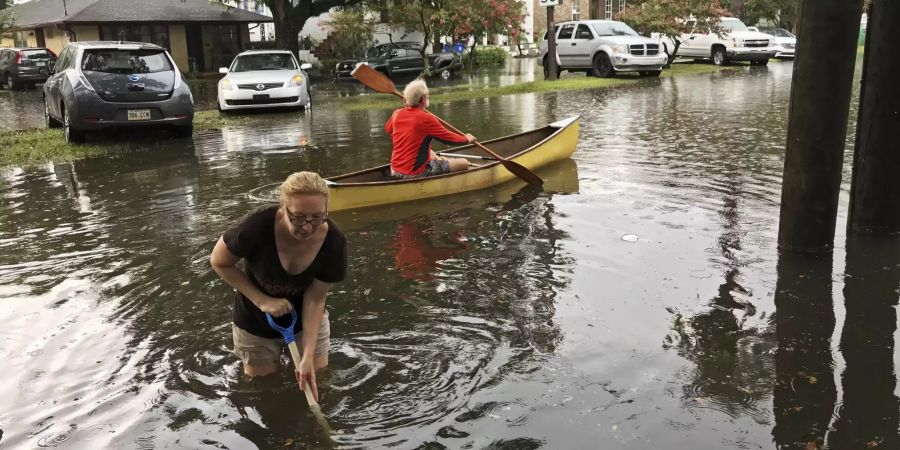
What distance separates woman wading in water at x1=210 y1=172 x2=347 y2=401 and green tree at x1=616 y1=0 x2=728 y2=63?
1052 inches

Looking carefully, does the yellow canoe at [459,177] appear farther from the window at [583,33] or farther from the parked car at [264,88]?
the window at [583,33]

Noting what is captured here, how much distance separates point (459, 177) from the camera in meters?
8.87

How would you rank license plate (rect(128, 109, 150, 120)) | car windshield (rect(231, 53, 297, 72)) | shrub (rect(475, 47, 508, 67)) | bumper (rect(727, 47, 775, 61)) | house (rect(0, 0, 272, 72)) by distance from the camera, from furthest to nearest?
shrub (rect(475, 47, 508, 67)) < house (rect(0, 0, 272, 72)) < bumper (rect(727, 47, 775, 61)) < car windshield (rect(231, 53, 297, 72)) < license plate (rect(128, 109, 150, 120))

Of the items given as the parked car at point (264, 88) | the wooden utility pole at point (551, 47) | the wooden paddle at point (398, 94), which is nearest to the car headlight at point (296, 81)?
the parked car at point (264, 88)

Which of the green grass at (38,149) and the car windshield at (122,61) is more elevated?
the car windshield at (122,61)

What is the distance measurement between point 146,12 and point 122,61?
2631 centimetres

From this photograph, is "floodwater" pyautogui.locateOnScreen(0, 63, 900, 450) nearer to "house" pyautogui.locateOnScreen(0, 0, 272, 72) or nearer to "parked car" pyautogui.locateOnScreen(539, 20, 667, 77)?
"parked car" pyautogui.locateOnScreen(539, 20, 667, 77)

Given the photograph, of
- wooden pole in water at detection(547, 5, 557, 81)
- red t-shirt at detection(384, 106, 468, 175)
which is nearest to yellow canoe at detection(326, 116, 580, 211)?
red t-shirt at detection(384, 106, 468, 175)

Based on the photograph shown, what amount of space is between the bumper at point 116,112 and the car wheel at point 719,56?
23.8 metres

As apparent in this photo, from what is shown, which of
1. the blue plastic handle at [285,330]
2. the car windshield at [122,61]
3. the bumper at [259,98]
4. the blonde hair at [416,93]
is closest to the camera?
the blue plastic handle at [285,330]

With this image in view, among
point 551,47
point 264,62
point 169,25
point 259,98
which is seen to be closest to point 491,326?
point 259,98

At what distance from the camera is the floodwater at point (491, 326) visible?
3.85 m

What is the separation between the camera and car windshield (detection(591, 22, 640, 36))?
2588 cm

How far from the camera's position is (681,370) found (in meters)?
4.33
